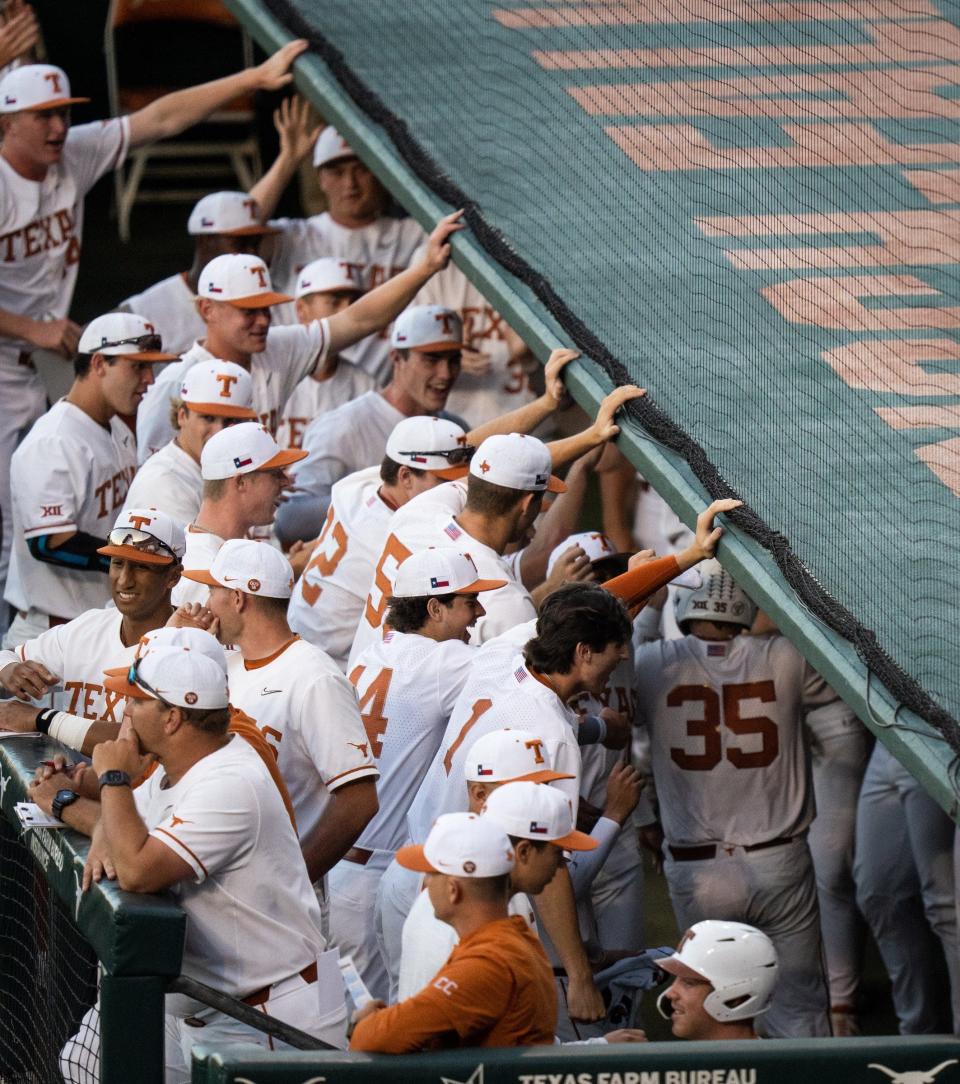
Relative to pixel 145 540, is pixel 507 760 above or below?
below

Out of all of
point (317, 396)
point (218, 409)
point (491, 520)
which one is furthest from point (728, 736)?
point (317, 396)

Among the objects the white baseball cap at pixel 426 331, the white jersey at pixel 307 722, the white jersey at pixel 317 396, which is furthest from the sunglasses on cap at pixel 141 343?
the white jersey at pixel 307 722

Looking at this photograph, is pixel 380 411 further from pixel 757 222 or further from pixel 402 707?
pixel 402 707

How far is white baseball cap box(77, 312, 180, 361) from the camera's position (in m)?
6.83

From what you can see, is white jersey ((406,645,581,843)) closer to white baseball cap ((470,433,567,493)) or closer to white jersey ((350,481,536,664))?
white jersey ((350,481,536,664))

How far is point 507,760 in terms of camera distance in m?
4.91

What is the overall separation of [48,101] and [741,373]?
2922mm

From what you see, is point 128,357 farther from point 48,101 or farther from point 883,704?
point 883,704

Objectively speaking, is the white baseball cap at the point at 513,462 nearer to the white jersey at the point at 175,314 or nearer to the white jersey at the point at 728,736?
the white jersey at the point at 728,736

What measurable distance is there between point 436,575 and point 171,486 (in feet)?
4.29

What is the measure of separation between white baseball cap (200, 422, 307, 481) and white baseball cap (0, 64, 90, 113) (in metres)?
2.24

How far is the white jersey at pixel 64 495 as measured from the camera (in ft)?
22.1

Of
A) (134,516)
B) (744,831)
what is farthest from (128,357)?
(744,831)

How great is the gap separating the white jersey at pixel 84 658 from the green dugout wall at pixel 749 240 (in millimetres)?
1695
